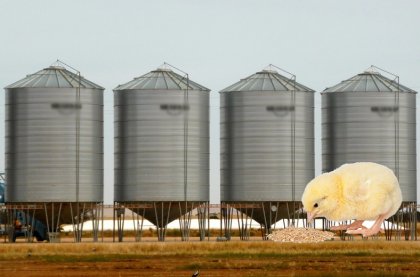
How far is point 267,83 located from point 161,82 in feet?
28.1

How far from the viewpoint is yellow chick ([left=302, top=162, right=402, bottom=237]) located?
2994 centimetres

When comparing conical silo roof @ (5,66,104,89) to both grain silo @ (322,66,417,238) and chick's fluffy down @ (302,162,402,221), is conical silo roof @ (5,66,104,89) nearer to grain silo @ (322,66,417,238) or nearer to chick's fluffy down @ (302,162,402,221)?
grain silo @ (322,66,417,238)

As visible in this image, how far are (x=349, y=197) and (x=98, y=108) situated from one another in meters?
55.4

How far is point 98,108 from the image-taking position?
85.8m

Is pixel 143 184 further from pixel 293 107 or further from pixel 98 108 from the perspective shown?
pixel 293 107

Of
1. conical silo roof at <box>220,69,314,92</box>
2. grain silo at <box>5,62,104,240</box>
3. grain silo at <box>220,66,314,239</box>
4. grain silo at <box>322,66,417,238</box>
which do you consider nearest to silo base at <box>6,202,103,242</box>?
grain silo at <box>5,62,104,240</box>

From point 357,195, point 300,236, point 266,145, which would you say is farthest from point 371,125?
point 357,195

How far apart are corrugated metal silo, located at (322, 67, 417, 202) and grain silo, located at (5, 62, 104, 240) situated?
61.7ft

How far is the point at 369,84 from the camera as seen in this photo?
297 feet

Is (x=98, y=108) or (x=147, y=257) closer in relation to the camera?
(x=147, y=257)

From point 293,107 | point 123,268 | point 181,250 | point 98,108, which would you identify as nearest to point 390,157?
point 293,107

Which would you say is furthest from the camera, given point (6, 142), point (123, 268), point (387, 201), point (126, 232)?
point (126, 232)

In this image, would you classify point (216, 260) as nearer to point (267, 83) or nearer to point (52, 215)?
point (52, 215)

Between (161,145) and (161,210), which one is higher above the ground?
(161,145)
